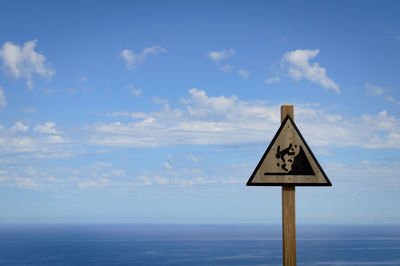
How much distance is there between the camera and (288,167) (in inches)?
158

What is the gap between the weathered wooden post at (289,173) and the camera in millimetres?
4004

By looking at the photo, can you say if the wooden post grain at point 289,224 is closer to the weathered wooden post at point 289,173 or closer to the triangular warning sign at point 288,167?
the weathered wooden post at point 289,173

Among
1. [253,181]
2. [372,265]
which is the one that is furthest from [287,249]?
[372,265]

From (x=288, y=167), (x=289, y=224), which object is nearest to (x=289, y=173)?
(x=288, y=167)

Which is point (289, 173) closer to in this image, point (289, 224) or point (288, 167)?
point (288, 167)

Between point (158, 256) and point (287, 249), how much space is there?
4267 inches

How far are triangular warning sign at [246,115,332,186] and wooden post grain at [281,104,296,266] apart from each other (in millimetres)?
114

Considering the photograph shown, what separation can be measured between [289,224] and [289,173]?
53 cm

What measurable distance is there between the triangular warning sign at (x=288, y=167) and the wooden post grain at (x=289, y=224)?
11cm

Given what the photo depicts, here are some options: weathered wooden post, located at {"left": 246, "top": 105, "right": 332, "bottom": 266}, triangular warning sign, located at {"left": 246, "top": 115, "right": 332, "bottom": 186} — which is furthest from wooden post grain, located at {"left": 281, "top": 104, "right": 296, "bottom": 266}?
triangular warning sign, located at {"left": 246, "top": 115, "right": 332, "bottom": 186}

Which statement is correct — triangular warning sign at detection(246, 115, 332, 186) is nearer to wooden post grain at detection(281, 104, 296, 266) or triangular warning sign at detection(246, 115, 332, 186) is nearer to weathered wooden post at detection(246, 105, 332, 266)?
weathered wooden post at detection(246, 105, 332, 266)

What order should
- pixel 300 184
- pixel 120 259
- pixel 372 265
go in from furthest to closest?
1. pixel 120 259
2. pixel 372 265
3. pixel 300 184

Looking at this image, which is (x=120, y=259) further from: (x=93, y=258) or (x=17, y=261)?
(x=17, y=261)

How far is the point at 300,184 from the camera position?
401cm
